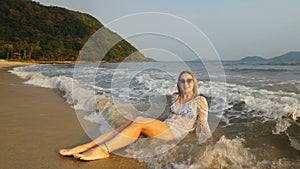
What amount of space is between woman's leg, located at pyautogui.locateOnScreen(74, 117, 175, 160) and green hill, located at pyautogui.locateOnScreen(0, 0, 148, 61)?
210 ft

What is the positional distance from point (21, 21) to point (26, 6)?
12.0m

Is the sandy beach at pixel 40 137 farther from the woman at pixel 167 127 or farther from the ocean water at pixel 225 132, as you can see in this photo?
the ocean water at pixel 225 132

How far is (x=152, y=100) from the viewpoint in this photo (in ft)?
26.5

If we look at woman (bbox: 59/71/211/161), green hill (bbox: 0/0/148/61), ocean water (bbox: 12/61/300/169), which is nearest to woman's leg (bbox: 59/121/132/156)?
woman (bbox: 59/71/211/161)

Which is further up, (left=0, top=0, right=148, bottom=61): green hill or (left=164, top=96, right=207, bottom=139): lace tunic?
(left=0, top=0, right=148, bottom=61): green hill

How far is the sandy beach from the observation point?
3.04m

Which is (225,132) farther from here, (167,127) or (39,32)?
(39,32)

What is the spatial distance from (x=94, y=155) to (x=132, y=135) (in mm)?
565

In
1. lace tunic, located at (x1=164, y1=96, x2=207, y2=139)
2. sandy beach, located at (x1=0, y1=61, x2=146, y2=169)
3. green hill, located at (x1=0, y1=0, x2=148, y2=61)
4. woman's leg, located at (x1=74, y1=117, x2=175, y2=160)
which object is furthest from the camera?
green hill, located at (x1=0, y1=0, x2=148, y2=61)

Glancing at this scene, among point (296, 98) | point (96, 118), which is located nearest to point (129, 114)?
point (96, 118)

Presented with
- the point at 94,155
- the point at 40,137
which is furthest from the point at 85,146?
the point at 40,137

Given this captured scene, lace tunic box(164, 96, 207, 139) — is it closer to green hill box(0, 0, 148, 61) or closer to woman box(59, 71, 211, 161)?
woman box(59, 71, 211, 161)

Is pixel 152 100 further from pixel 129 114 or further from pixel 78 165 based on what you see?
pixel 78 165

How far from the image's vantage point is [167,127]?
3732 millimetres
